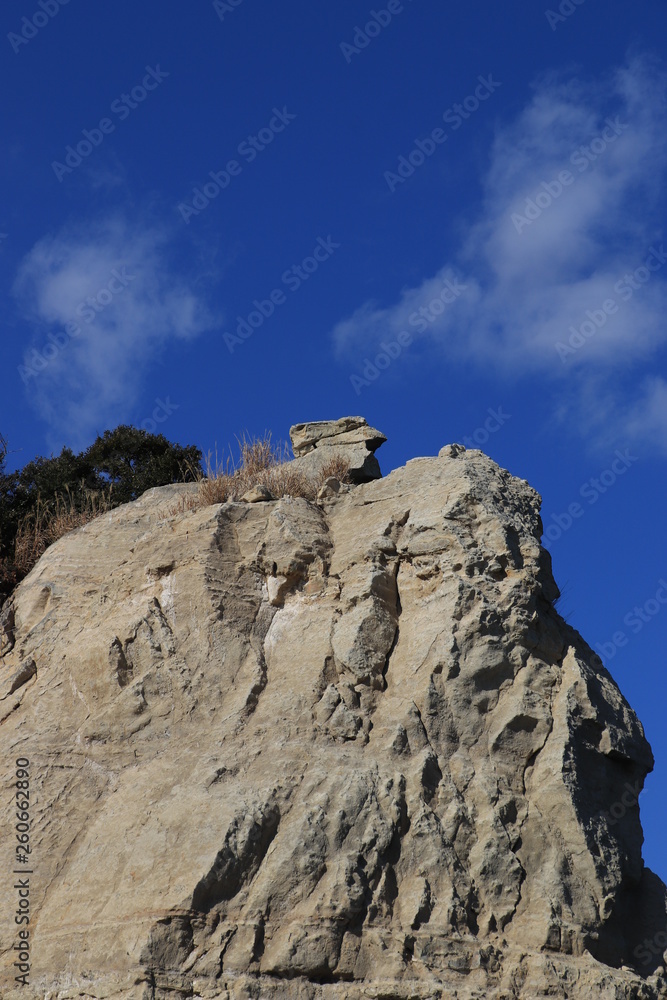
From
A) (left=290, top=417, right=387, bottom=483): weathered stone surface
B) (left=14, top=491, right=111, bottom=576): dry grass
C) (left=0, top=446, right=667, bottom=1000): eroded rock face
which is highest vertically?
(left=290, top=417, right=387, bottom=483): weathered stone surface

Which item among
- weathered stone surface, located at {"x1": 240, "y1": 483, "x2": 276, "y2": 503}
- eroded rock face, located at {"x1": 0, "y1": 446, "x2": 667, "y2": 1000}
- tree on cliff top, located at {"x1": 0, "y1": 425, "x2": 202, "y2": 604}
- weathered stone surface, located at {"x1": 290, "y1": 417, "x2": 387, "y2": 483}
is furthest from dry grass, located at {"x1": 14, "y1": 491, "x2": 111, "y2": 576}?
weathered stone surface, located at {"x1": 290, "y1": 417, "x2": 387, "y2": 483}

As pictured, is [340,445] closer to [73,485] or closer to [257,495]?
[257,495]

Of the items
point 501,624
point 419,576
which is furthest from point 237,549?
point 501,624

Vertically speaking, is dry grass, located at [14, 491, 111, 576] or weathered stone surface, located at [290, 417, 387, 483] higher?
weathered stone surface, located at [290, 417, 387, 483]

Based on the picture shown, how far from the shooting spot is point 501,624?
9250 millimetres

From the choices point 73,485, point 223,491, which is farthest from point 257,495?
point 73,485

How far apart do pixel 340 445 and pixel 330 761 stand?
18.6 ft

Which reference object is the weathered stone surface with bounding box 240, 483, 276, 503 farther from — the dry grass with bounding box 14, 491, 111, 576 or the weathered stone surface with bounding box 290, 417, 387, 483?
the dry grass with bounding box 14, 491, 111, 576

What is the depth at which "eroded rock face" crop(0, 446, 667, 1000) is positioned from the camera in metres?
7.68

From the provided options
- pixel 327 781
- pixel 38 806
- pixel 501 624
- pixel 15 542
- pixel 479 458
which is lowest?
pixel 38 806

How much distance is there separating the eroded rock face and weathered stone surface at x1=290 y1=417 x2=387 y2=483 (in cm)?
162

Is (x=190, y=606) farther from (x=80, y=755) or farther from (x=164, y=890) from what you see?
(x=164, y=890)

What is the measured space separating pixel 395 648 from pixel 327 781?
1.56 meters

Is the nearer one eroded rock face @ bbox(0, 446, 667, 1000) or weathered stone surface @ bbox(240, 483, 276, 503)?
eroded rock face @ bbox(0, 446, 667, 1000)
